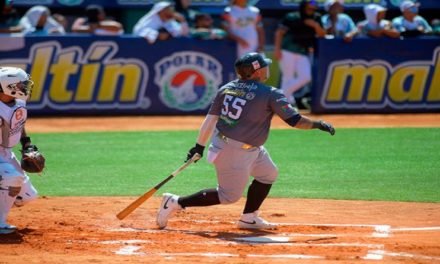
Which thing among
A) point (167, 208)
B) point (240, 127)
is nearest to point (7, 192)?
point (167, 208)

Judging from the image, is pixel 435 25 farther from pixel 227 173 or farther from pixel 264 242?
pixel 264 242

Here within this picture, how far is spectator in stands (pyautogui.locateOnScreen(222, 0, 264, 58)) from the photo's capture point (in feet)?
59.8

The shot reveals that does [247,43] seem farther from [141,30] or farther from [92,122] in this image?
[92,122]

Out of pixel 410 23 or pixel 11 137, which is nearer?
pixel 11 137

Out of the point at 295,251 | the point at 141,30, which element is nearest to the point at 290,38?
the point at 141,30

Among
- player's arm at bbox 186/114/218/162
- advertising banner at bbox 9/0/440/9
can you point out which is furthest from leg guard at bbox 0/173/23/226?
advertising banner at bbox 9/0/440/9

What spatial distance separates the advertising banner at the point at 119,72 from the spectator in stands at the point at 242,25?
240 mm

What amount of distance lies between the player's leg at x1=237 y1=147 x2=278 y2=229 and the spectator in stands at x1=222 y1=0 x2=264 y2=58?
9996mm

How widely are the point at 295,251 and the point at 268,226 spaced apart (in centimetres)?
118

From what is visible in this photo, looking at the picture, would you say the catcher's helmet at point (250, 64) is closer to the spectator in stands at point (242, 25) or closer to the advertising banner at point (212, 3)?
the spectator in stands at point (242, 25)

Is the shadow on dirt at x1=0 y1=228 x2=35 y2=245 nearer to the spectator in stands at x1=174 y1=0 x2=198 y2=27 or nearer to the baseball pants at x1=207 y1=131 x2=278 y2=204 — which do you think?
the baseball pants at x1=207 y1=131 x2=278 y2=204

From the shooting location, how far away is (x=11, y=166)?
8.12m

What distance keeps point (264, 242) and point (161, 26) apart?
11.0 m

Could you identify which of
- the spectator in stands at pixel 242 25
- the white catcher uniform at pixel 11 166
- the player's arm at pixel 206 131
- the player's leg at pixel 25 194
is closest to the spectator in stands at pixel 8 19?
the spectator in stands at pixel 242 25
